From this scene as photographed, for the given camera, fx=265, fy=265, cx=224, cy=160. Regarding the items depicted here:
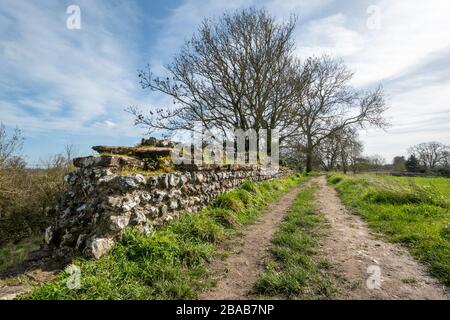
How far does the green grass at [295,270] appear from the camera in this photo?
306 cm

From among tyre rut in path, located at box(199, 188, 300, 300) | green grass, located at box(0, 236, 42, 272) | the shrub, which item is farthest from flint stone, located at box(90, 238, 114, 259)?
the shrub

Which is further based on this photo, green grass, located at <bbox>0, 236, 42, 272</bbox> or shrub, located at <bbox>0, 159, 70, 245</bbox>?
shrub, located at <bbox>0, 159, 70, 245</bbox>

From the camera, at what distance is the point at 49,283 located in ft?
9.16

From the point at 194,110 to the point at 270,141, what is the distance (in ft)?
19.2

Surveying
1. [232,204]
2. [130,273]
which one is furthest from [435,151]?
[130,273]

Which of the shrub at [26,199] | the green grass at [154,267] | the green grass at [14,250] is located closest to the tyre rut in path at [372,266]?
the green grass at [154,267]

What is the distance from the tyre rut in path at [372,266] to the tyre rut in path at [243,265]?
101 centimetres

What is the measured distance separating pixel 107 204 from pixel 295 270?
276 centimetres

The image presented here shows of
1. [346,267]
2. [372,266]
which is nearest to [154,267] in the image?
[346,267]

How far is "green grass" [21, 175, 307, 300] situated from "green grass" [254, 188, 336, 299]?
0.82m

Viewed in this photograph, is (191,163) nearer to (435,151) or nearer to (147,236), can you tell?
(147,236)

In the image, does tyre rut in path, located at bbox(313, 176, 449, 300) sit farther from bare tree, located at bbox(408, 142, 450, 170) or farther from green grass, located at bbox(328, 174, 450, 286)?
bare tree, located at bbox(408, 142, 450, 170)

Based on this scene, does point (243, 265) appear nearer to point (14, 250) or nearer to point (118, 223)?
point (118, 223)

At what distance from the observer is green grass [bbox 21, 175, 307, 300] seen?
2803 mm
